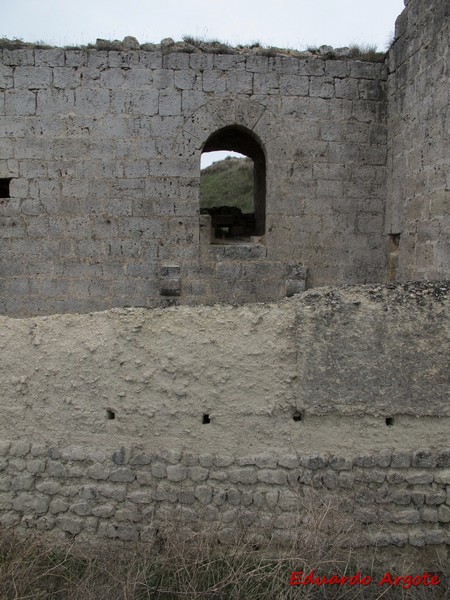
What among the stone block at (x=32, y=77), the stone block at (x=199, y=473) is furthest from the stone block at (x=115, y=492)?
the stone block at (x=32, y=77)

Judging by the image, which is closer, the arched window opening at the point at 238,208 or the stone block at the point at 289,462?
the stone block at the point at 289,462

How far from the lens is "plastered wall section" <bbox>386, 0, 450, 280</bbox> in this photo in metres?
5.34

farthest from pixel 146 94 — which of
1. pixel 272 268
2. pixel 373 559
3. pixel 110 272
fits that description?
pixel 373 559

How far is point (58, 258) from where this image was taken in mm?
6387

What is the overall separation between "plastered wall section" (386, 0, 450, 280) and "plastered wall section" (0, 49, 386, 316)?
1.02 ft

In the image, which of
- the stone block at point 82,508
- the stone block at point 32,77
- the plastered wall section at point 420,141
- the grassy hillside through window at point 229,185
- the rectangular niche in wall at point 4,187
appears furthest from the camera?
the grassy hillside through window at point 229,185

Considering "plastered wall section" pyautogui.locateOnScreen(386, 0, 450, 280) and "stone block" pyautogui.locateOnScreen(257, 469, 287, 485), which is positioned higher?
"plastered wall section" pyautogui.locateOnScreen(386, 0, 450, 280)

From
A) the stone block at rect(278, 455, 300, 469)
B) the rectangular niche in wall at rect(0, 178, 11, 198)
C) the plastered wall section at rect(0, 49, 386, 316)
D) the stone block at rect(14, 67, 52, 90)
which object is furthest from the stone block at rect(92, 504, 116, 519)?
the stone block at rect(14, 67, 52, 90)

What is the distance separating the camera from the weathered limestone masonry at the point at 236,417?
9.36 feet

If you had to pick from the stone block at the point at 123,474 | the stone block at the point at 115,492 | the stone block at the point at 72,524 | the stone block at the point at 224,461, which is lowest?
the stone block at the point at 72,524

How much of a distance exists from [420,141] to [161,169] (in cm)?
294

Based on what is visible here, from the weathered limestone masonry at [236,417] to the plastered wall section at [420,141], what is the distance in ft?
9.19

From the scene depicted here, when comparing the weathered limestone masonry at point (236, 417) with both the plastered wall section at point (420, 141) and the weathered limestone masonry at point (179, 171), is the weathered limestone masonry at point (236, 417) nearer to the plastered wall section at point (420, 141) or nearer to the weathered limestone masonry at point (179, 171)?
the plastered wall section at point (420, 141)

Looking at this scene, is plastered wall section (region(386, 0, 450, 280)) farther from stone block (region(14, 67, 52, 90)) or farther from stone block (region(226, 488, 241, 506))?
stone block (region(14, 67, 52, 90))
